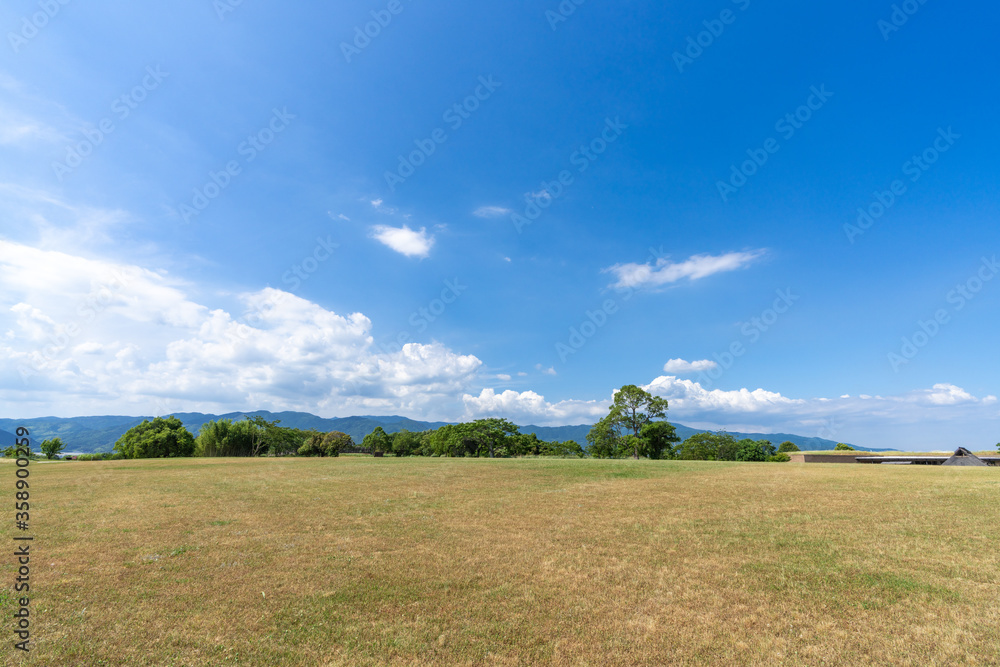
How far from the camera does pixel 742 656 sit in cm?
654

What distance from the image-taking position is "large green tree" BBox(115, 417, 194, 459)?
74875 mm

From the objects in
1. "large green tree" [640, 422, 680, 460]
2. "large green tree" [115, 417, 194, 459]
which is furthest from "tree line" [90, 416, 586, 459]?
"large green tree" [640, 422, 680, 460]

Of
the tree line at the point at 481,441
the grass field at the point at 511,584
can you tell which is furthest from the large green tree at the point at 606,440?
the grass field at the point at 511,584

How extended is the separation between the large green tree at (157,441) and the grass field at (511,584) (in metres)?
70.9

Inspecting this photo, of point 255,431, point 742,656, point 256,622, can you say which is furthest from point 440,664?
point 255,431

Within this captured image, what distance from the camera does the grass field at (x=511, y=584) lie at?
6734 mm

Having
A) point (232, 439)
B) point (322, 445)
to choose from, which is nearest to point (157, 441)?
point (232, 439)

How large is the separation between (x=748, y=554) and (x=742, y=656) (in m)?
6.04

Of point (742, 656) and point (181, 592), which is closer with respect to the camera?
point (742, 656)

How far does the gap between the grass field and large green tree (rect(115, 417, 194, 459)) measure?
233 feet

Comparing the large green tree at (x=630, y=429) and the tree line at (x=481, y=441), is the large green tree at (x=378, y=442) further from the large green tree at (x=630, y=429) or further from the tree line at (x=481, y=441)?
the large green tree at (x=630, y=429)

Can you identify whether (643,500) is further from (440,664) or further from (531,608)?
(440,664)

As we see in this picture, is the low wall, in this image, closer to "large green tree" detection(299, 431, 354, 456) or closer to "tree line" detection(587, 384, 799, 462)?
"tree line" detection(587, 384, 799, 462)

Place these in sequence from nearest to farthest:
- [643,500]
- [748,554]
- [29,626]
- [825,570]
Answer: [29,626] → [825,570] → [748,554] → [643,500]
